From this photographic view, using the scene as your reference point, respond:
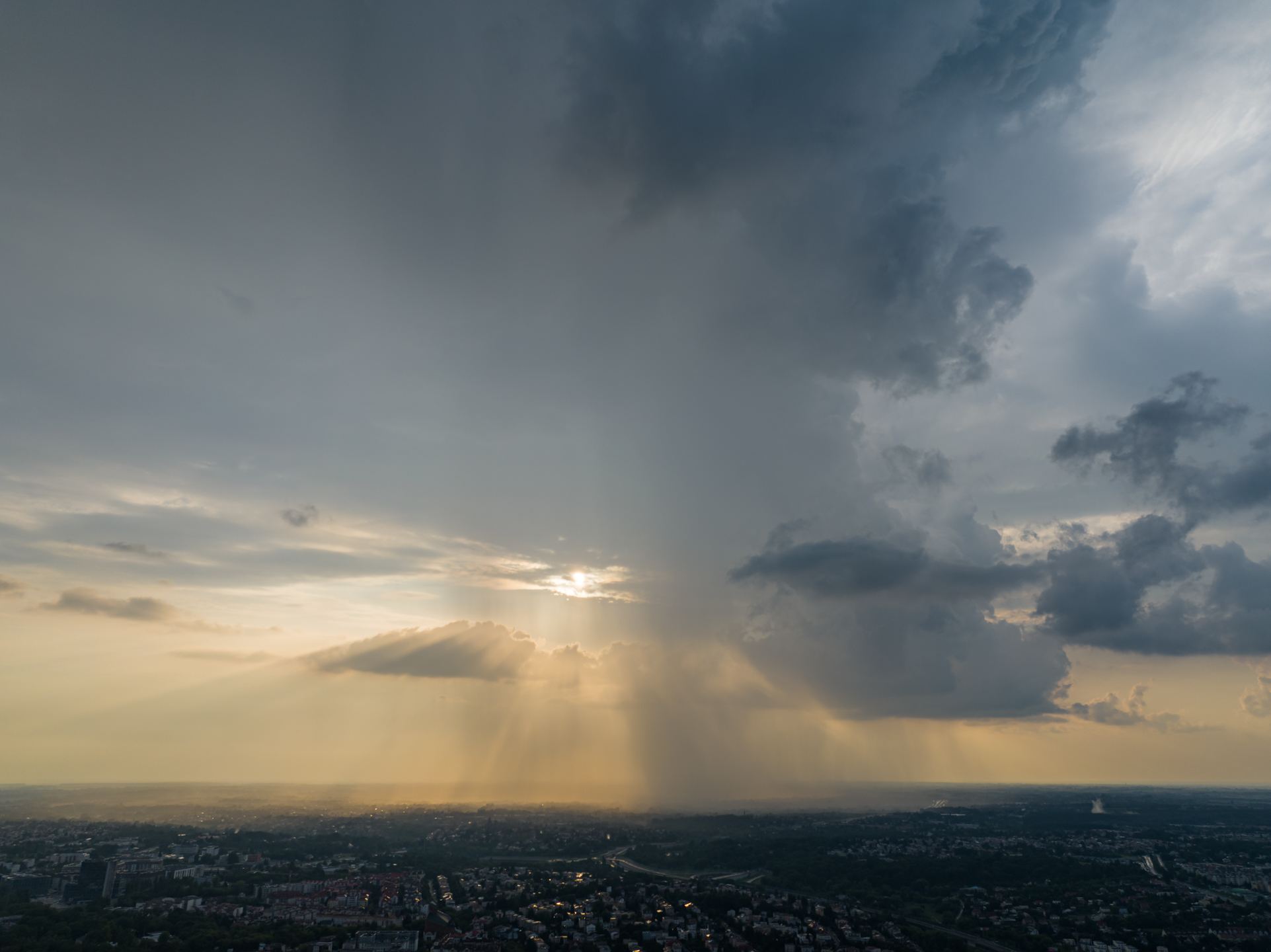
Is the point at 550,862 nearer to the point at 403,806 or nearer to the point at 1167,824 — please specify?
the point at 403,806

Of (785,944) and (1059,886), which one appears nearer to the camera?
(785,944)

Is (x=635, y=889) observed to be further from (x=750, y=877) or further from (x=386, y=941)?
(x=386, y=941)

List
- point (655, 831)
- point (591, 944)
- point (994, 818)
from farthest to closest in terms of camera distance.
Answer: point (994, 818) < point (655, 831) < point (591, 944)

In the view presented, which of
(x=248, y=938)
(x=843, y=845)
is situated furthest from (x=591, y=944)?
(x=843, y=845)

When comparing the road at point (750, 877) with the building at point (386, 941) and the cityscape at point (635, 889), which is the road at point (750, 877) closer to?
the cityscape at point (635, 889)

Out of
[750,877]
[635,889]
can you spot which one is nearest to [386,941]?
[635,889]

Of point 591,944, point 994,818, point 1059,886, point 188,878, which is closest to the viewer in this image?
point 591,944

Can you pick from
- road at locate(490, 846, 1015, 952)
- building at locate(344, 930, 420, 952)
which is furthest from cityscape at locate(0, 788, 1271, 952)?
road at locate(490, 846, 1015, 952)

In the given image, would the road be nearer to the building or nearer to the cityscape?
the cityscape

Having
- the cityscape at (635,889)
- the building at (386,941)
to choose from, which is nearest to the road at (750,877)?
the cityscape at (635,889)

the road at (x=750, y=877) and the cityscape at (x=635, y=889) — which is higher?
the cityscape at (x=635, y=889)

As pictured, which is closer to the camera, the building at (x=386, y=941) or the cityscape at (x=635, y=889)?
the building at (x=386, y=941)
